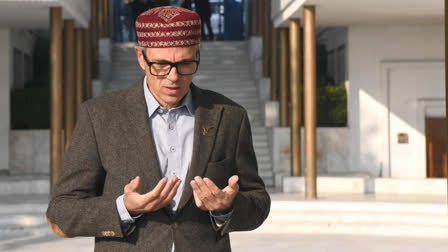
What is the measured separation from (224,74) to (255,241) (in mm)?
11877

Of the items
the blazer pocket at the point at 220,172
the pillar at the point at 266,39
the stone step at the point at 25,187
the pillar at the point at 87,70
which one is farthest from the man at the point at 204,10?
the blazer pocket at the point at 220,172

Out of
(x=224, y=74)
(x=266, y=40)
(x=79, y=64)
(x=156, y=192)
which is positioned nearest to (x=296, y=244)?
(x=156, y=192)

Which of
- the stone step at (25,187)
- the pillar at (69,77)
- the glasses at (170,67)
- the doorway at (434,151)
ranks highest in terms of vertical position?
the pillar at (69,77)

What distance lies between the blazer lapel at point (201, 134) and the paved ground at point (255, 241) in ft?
27.3

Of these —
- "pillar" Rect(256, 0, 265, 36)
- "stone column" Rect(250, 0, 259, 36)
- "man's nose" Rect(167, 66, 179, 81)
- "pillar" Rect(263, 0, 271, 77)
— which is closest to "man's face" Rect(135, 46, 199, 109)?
"man's nose" Rect(167, 66, 179, 81)

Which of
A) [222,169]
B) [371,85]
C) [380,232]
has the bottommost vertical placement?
[380,232]

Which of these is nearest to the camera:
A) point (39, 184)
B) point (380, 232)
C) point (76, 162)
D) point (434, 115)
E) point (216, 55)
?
point (76, 162)

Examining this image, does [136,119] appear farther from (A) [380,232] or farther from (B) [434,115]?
(B) [434,115]

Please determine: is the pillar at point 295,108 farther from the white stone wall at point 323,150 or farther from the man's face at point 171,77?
the man's face at point 171,77

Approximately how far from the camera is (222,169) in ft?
9.46

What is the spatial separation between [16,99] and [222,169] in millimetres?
18261

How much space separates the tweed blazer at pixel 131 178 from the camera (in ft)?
9.21

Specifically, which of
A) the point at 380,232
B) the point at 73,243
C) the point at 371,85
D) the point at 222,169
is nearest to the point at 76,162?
the point at 222,169

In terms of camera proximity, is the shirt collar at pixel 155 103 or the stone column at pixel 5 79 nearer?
the shirt collar at pixel 155 103
